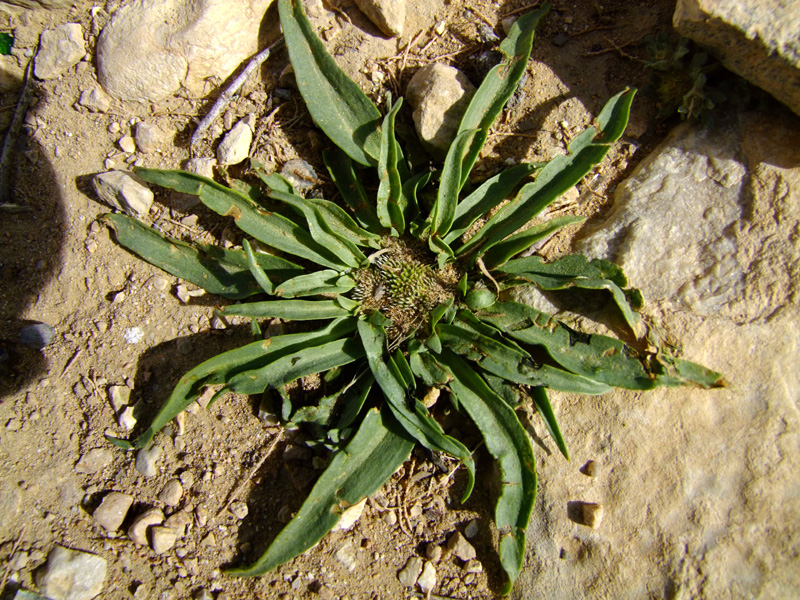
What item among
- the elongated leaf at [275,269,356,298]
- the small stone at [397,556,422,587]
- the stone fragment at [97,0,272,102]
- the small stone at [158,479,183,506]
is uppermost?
the stone fragment at [97,0,272,102]

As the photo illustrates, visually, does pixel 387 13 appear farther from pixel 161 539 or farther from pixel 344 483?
pixel 161 539

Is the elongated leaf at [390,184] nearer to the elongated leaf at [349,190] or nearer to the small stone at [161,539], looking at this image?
the elongated leaf at [349,190]

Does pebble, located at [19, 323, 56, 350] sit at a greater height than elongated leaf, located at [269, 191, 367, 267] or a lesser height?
lesser

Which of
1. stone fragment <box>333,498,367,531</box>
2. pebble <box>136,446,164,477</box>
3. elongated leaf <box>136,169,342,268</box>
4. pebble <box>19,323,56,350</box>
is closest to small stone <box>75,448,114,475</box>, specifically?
pebble <box>136,446,164,477</box>

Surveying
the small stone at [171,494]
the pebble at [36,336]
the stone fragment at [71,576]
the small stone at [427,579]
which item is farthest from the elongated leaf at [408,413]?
the pebble at [36,336]

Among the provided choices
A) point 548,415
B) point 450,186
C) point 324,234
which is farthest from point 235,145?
point 548,415

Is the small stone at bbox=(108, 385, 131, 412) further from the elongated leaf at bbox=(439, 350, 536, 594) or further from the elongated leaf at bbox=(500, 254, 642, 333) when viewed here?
the elongated leaf at bbox=(500, 254, 642, 333)
